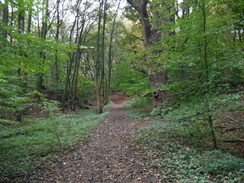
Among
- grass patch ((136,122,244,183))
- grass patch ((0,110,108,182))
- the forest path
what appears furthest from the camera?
grass patch ((0,110,108,182))

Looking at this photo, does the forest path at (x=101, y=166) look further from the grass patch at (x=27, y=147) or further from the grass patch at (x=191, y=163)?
the grass patch at (x=27, y=147)

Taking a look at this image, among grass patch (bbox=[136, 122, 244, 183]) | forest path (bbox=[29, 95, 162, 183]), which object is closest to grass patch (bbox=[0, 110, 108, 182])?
forest path (bbox=[29, 95, 162, 183])

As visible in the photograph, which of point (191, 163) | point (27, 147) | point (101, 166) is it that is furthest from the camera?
point (27, 147)

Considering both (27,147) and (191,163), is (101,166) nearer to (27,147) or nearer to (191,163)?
(191,163)

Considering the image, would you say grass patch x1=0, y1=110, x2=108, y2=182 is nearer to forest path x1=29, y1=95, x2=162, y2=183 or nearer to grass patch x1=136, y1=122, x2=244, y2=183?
forest path x1=29, y1=95, x2=162, y2=183

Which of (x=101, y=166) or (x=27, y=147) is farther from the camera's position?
(x=27, y=147)

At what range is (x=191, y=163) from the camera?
4.13 metres

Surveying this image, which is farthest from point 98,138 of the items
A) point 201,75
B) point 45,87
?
point 45,87

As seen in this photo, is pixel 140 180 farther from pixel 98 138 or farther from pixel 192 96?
pixel 98 138

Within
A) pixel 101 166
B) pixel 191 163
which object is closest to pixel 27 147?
pixel 101 166

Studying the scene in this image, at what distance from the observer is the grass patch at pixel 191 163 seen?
11.4 ft

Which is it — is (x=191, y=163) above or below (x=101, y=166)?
above

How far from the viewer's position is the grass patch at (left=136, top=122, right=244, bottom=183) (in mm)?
3465

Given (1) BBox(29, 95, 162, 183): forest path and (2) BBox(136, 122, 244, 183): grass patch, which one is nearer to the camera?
(2) BBox(136, 122, 244, 183): grass patch
